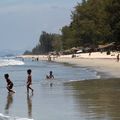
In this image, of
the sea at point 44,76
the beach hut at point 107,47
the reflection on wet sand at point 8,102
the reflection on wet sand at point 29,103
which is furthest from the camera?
the beach hut at point 107,47

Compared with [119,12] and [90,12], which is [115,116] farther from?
[90,12]

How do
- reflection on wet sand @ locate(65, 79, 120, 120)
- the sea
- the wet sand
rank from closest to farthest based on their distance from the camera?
1. reflection on wet sand @ locate(65, 79, 120, 120)
2. the wet sand
3. the sea

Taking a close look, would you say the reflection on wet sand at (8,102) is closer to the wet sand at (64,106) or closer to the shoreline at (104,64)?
the wet sand at (64,106)

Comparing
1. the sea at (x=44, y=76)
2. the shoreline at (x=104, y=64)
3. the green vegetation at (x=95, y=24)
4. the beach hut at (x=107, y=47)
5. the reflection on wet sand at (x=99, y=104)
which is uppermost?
the green vegetation at (x=95, y=24)

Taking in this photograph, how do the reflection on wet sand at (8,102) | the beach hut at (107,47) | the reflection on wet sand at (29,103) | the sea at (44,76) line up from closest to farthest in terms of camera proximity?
the reflection on wet sand at (29,103) < the reflection on wet sand at (8,102) < the sea at (44,76) < the beach hut at (107,47)

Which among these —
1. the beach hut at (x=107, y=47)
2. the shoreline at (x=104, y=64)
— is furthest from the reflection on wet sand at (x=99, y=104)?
the beach hut at (x=107, y=47)

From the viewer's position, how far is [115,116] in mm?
13875

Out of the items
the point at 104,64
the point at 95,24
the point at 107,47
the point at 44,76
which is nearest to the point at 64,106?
the point at 44,76

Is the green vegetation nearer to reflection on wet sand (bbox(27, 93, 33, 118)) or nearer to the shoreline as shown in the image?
the shoreline

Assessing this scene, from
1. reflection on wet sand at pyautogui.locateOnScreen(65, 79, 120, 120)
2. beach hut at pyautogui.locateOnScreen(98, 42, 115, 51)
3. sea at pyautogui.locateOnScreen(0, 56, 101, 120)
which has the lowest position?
sea at pyautogui.locateOnScreen(0, 56, 101, 120)

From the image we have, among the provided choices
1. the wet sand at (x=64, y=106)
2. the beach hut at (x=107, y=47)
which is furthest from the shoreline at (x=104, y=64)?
the wet sand at (x=64, y=106)

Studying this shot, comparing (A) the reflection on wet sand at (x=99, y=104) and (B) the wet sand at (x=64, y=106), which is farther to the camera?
(B) the wet sand at (x=64, y=106)

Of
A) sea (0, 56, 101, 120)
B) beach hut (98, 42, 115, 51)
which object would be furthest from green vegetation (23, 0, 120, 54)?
sea (0, 56, 101, 120)

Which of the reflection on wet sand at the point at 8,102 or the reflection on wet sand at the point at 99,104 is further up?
the reflection on wet sand at the point at 99,104
